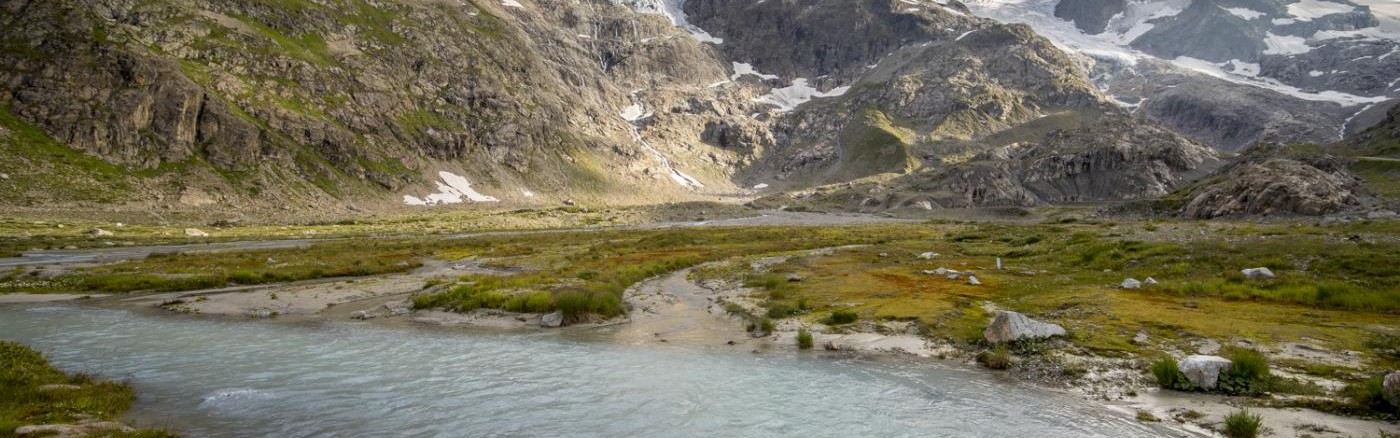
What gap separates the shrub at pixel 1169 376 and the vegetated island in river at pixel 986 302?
4cm

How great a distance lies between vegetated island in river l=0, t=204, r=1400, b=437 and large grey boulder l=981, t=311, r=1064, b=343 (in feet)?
0.18

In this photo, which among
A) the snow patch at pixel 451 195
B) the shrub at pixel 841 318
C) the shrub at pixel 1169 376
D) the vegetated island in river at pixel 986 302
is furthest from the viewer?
the snow patch at pixel 451 195

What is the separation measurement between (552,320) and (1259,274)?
104 ft

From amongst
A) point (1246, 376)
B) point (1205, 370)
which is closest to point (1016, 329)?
point (1205, 370)

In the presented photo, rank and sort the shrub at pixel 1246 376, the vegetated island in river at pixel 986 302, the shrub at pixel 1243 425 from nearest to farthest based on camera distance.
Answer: the shrub at pixel 1243 425 < the shrub at pixel 1246 376 < the vegetated island in river at pixel 986 302

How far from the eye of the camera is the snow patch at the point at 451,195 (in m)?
168

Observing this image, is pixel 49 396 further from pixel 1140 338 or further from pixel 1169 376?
pixel 1140 338

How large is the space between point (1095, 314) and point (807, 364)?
1206 centimetres

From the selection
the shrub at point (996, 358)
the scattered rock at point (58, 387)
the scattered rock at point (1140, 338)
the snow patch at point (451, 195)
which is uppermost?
the scattered rock at point (1140, 338)

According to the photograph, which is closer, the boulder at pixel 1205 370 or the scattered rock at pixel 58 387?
the boulder at pixel 1205 370

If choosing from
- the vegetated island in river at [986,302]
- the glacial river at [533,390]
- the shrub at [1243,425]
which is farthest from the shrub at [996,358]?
the shrub at [1243,425]

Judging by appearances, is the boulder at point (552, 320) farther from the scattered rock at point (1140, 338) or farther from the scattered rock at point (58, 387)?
the scattered rock at point (1140, 338)

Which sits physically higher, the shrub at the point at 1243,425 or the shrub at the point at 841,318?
the shrub at the point at 1243,425

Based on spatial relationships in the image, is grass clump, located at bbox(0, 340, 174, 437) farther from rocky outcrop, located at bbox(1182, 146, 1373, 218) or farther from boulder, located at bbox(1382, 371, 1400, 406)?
rocky outcrop, located at bbox(1182, 146, 1373, 218)
